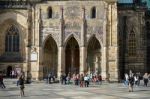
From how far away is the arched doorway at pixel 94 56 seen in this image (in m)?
62.5

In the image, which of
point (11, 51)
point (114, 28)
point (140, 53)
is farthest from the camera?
point (140, 53)

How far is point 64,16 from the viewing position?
198 ft

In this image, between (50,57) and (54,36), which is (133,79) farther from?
(50,57)

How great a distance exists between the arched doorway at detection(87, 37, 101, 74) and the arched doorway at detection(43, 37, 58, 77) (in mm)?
4630

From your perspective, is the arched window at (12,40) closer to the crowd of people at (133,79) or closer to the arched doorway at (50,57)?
the arched doorway at (50,57)

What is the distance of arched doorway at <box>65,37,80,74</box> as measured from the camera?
2510 inches

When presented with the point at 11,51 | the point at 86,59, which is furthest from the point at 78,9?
the point at 11,51

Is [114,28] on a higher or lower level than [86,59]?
higher

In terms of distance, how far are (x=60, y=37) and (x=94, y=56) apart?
6060 mm

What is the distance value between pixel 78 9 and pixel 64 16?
2.08 m

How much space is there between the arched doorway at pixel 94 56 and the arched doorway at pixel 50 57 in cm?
463

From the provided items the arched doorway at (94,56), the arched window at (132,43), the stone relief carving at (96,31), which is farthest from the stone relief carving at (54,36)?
the arched window at (132,43)

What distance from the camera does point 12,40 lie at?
6347 centimetres

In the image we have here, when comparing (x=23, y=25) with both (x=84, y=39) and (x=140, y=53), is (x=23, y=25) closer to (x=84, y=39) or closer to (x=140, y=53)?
(x=84, y=39)
